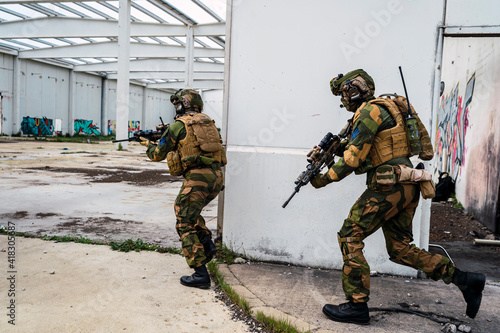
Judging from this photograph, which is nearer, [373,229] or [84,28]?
[373,229]

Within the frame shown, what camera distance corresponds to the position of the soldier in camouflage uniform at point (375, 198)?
273 centimetres

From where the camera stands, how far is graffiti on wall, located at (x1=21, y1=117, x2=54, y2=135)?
2778 cm

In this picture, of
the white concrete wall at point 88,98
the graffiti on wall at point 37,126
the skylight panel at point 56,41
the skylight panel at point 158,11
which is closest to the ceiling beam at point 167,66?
the skylight panel at point 56,41

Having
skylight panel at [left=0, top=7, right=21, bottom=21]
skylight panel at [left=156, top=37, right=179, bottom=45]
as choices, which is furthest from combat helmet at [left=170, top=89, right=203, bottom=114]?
skylight panel at [left=156, top=37, right=179, bottom=45]

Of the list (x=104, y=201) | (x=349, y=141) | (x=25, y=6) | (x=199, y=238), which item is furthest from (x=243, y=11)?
(x=25, y=6)

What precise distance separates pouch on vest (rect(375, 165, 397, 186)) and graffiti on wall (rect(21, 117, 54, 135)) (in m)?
29.5

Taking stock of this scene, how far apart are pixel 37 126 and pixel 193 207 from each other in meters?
29.2

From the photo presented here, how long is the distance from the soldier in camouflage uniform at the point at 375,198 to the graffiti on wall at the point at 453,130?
5.85m

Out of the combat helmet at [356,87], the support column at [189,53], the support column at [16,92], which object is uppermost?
the support column at [189,53]

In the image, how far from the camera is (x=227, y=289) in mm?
3254

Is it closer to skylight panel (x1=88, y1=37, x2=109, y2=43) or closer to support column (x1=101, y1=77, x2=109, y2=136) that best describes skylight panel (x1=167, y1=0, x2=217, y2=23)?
skylight panel (x1=88, y1=37, x2=109, y2=43)

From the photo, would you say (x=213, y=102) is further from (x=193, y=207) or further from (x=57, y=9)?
(x=193, y=207)

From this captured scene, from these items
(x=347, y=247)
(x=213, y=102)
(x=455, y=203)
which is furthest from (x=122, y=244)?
(x=213, y=102)

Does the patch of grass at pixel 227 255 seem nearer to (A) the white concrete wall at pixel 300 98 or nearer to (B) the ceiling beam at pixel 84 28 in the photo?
(A) the white concrete wall at pixel 300 98
